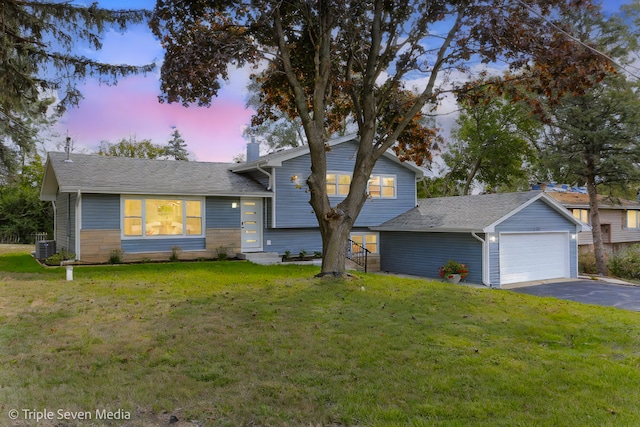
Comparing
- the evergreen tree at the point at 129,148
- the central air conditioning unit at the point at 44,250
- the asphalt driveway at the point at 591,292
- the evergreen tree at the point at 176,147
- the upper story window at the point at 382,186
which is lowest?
the asphalt driveway at the point at 591,292

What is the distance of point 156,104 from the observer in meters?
12.1

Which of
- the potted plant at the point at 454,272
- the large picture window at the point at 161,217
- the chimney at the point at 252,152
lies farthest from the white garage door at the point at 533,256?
the chimney at the point at 252,152

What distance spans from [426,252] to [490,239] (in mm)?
2824

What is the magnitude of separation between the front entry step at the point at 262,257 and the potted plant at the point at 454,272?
6.07m

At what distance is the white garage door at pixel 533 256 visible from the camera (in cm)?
1538

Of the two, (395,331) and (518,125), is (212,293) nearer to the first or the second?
(395,331)

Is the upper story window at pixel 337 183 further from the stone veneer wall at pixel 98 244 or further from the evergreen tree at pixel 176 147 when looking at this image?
the evergreen tree at pixel 176 147

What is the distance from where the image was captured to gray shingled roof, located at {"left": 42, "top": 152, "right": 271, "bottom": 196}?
14.1 meters

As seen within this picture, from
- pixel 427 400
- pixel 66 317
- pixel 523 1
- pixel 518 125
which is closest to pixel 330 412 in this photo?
pixel 427 400

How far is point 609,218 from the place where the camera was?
27.0 m

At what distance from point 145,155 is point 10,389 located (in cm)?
3632

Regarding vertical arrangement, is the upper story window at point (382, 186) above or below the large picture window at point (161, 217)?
above

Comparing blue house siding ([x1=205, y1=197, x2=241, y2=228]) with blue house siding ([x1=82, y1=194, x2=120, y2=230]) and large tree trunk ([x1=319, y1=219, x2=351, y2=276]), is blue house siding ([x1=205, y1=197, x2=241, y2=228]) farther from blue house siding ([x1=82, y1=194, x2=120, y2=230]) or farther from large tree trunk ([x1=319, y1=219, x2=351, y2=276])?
large tree trunk ([x1=319, y1=219, x2=351, y2=276])

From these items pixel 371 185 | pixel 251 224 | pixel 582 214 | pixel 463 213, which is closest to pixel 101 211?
pixel 251 224
